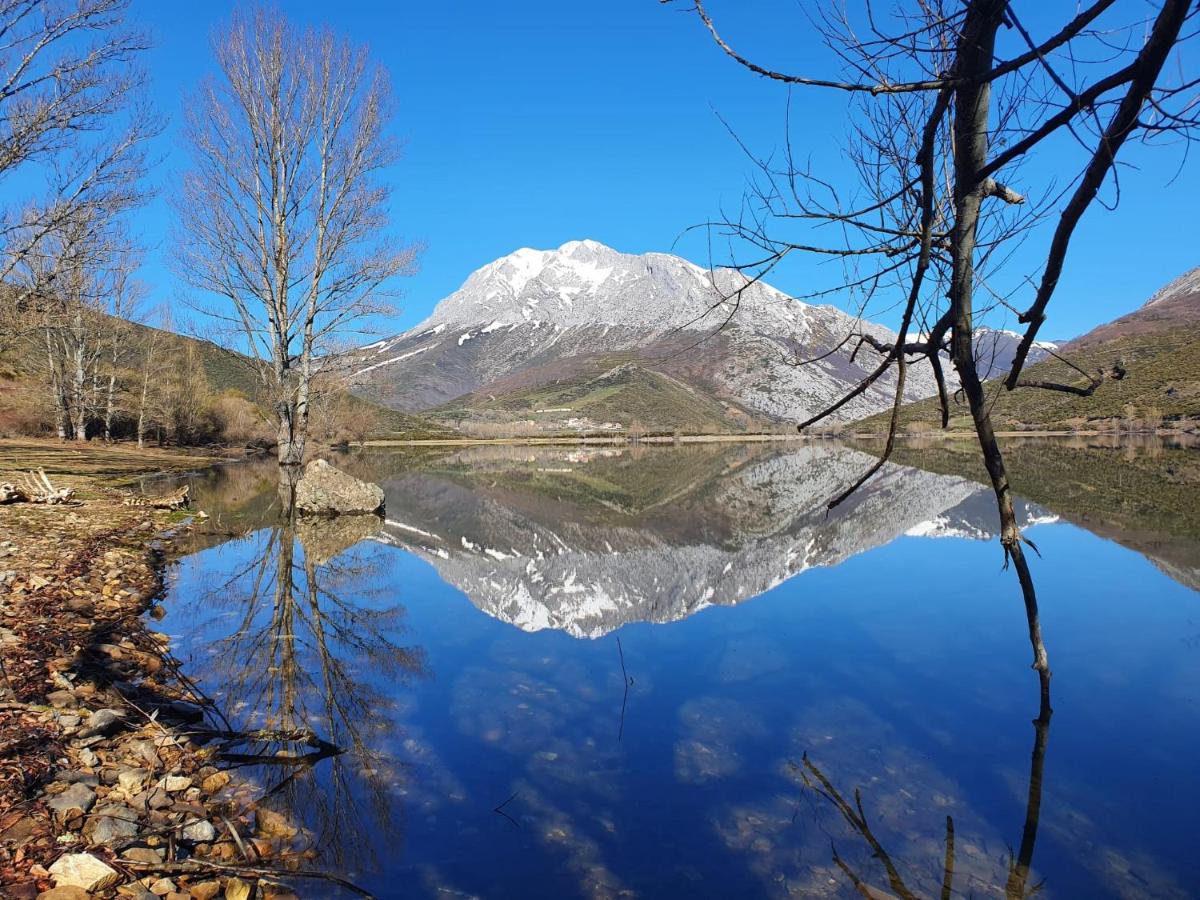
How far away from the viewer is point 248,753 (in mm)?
4746

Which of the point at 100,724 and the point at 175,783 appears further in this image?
the point at 100,724

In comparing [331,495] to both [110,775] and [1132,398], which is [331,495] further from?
[1132,398]

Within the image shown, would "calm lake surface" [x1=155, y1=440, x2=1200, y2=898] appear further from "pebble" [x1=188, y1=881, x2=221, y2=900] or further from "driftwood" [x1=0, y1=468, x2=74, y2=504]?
"driftwood" [x1=0, y1=468, x2=74, y2=504]

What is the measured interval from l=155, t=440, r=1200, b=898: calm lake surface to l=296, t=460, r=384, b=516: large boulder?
4687 millimetres

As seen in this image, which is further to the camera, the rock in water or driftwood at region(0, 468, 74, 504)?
driftwood at region(0, 468, 74, 504)

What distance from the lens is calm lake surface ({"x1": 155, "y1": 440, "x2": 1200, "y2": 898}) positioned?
374 cm

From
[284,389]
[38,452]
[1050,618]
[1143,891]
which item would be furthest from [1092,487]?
[38,452]

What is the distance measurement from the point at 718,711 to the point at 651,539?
9.22 metres

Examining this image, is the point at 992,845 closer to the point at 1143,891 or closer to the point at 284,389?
the point at 1143,891

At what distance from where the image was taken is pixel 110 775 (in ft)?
13.1

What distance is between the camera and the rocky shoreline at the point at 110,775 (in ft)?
10.3

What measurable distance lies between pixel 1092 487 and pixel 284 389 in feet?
90.7

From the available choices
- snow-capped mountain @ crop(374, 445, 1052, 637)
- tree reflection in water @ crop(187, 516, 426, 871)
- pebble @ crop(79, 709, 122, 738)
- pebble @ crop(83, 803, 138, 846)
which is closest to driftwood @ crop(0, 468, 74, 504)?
tree reflection in water @ crop(187, 516, 426, 871)

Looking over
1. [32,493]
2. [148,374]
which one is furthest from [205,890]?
[148,374]
